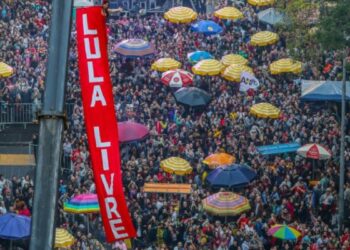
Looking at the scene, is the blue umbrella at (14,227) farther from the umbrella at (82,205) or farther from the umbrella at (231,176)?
the umbrella at (231,176)

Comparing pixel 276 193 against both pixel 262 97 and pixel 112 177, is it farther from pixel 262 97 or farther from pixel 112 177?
pixel 112 177

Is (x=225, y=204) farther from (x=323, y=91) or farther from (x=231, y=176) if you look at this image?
(x=323, y=91)

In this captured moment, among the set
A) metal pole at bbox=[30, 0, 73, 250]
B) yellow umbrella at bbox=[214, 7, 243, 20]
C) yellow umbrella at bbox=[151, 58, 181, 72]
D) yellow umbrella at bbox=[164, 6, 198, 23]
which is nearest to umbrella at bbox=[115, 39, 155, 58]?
yellow umbrella at bbox=[151, 58, 181, 72]

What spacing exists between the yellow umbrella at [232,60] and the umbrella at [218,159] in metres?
9.22

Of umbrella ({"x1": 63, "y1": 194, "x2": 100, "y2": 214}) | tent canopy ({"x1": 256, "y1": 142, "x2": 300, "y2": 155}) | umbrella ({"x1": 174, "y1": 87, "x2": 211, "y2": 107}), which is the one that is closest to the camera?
umbrella ({"x1": 63, "y1": 194, "x2": 100, "y2": 214})

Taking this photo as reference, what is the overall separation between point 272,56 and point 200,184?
1209 cm

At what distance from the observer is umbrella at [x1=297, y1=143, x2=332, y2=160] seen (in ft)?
121

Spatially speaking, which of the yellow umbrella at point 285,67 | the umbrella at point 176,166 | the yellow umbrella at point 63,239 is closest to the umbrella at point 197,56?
the yellow umbrella at point 285,67

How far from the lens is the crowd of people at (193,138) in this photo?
33031mm

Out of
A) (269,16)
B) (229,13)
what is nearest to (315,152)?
(269,16)

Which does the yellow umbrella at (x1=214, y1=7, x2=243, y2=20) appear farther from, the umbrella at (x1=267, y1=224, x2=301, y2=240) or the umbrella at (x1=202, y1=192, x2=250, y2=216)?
the umbrella at (x1=267, y1=224, x2=301, y2=240)

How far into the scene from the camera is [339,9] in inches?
1374

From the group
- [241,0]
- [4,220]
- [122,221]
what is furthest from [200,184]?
[122,221]

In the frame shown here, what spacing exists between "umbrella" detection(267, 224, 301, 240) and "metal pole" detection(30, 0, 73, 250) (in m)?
20.5
